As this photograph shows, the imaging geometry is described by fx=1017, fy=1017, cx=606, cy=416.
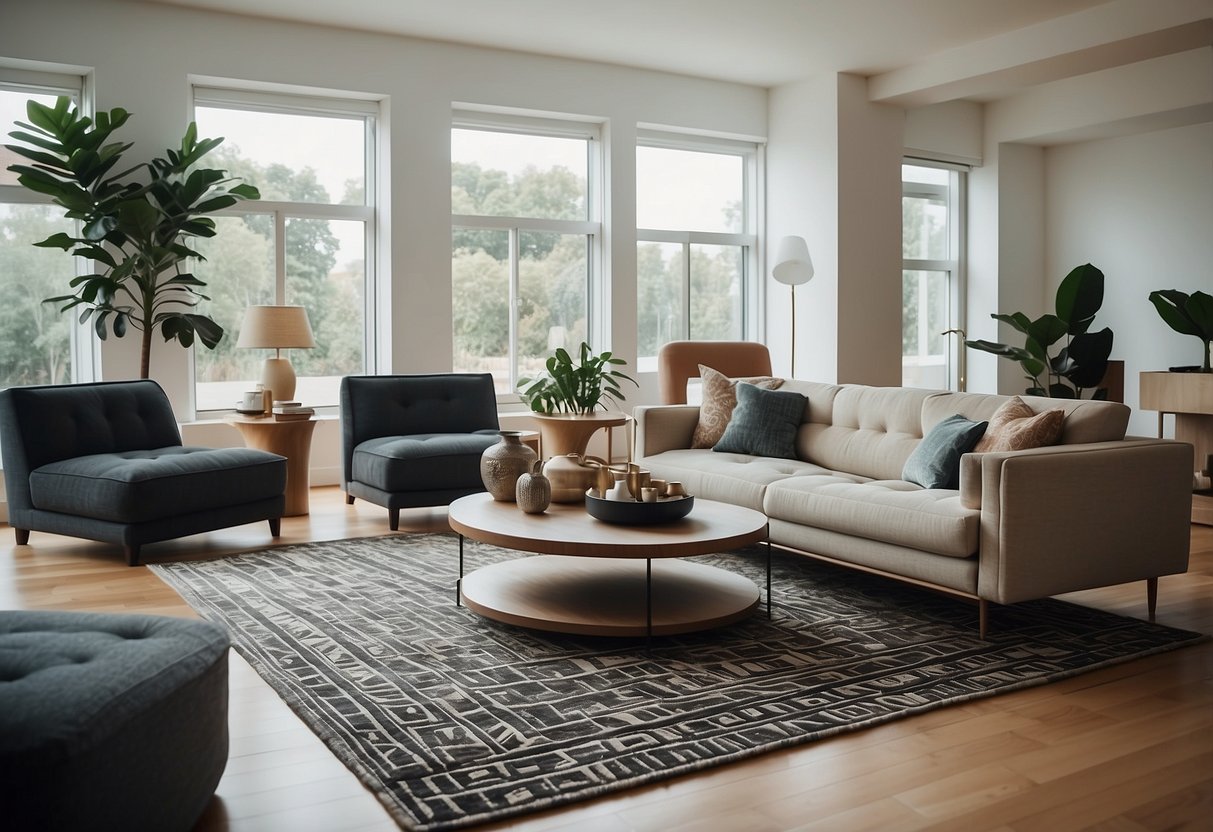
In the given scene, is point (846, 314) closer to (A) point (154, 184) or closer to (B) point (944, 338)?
(B) point (944, 338)

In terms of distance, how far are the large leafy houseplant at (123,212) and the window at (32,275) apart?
0.13 m

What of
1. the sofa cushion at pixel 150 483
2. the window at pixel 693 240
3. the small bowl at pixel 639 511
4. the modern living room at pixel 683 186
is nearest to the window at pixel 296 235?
the modern living room at pixel 683 186

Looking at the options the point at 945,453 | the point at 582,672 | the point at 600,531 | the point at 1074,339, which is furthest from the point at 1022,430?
the point at 1074,339

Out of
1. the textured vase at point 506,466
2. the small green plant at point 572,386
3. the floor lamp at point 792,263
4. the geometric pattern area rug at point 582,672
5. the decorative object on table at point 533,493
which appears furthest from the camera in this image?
the floor lamp at point 792,263

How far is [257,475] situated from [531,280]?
11.1ft

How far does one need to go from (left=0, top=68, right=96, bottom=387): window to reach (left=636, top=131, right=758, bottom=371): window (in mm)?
4066

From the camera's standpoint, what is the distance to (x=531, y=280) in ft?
25.8

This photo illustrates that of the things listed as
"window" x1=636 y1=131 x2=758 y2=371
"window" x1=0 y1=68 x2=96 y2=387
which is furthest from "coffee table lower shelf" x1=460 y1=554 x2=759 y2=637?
"window" x1=636 y1=131 x2=758 y2=371

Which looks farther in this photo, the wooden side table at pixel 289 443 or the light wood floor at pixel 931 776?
the wooden side table at pixel 289 443

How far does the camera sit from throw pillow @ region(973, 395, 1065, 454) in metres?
3.69

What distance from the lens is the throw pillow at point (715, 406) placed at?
17.4 feet

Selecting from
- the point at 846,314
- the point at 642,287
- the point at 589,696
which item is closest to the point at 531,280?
the point at 642,287

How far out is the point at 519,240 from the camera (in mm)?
7773

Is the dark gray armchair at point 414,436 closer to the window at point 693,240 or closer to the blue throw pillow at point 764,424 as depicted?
the blue throw pillow at point 764,424
